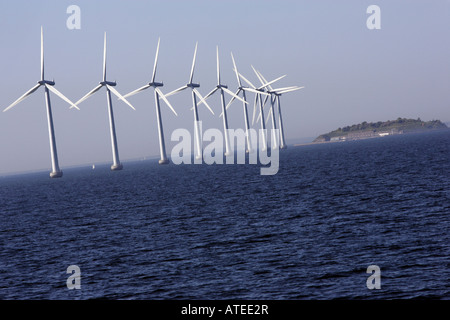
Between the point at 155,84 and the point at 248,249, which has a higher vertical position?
the point at 155,84

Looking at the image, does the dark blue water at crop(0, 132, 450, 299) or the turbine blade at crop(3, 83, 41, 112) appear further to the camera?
the turbine blade at crop(3, 83, 41, 112)

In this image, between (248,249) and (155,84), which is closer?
(248,249)

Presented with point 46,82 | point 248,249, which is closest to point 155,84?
point 46,82

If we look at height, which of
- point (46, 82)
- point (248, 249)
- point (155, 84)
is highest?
point (46, 82)

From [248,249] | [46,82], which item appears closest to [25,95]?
[46,82]

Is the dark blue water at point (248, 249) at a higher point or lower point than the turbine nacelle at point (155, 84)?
lower

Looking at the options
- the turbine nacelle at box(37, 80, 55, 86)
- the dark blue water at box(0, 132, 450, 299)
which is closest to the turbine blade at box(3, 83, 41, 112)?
the turbine nacelle at box(37, 80, 55, 86)

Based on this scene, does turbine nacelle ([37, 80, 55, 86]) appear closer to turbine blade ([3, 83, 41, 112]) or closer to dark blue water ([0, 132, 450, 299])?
turbine blade ([3, 83, 41, 112])

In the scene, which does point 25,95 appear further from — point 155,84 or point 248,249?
point 248,249

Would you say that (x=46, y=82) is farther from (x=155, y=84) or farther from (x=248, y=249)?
(x=248, y=249)

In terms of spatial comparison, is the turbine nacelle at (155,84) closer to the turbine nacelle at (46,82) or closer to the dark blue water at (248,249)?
the turbine nacelle at (46,82)

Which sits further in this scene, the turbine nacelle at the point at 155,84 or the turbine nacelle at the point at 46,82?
the turbine nacelle at the point at 155,84

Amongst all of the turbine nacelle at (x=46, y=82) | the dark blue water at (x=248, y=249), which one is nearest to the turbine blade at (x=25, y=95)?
the turbine nacelle at (x=46, y=82)

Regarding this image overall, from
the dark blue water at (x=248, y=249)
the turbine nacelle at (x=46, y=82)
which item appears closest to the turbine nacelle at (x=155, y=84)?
the turbine nacelle at (x=46, y=82)
